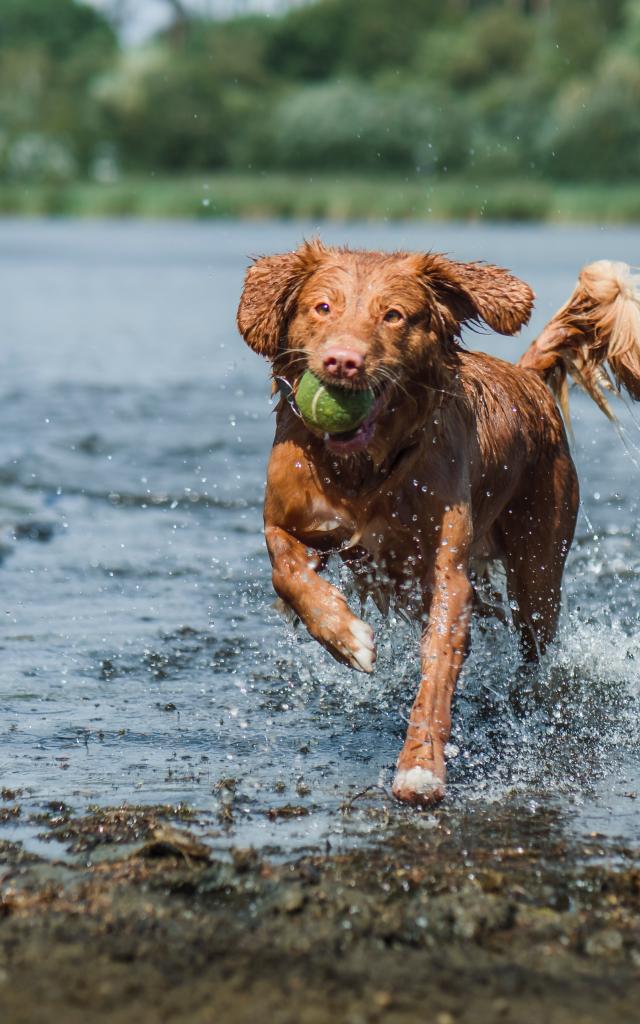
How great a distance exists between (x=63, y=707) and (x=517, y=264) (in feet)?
79.6

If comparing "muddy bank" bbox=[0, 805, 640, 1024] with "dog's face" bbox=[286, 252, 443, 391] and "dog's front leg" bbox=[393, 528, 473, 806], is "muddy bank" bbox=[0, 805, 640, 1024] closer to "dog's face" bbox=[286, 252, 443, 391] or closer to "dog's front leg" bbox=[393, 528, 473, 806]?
"dog's front leg" bbox=[393, 528, 473, 806]

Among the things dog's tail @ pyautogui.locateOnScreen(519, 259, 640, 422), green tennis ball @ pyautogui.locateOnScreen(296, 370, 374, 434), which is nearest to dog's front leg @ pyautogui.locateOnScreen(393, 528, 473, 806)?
green tennis ball @ pyautogui.locateOnScreen(296, 370, 374, 434)

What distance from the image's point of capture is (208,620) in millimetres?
7379

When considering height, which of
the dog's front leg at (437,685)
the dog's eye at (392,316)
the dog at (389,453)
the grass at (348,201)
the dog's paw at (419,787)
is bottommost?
the grass at (348,201)

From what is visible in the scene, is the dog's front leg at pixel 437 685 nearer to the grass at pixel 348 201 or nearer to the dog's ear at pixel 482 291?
the dog's ear at pixel 482 291

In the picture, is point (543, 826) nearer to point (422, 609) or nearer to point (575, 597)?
point (422, 609)

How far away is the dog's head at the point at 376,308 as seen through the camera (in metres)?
4.99

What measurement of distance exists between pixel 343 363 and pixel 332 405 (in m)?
0.24

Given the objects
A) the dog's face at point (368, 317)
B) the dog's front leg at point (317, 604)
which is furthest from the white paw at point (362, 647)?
the dog's face at point (368, 317)

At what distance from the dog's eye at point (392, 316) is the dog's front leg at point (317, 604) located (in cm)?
86

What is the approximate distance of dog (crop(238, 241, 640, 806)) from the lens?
4.95 metres

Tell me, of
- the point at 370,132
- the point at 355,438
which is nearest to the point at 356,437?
the point at 355,438

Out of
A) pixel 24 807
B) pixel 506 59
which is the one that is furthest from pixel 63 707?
pixel 506 59

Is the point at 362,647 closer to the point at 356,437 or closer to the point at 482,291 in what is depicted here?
the point at 356,437
